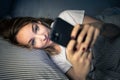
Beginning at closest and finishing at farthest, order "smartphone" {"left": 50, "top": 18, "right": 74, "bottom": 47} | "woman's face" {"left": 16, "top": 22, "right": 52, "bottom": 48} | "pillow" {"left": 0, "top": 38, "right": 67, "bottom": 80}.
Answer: "pillow" {"left": 0, "top": 38, "right": 67, "bottom": 80}, "smartphone" {"left": 50, "top": 18, "right": 74, "bottom": 47}, "woman's face" {"left": 16, "top": 22, "right": 52, "bottom": 48}

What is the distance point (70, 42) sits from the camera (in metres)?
0.96

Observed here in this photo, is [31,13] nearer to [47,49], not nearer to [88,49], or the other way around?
[47,49]

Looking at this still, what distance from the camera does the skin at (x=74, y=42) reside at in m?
0.97

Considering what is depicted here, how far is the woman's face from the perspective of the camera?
110 centimetres

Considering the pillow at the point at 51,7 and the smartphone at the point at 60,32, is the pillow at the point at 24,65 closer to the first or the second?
the smartphone at the point at 60,32

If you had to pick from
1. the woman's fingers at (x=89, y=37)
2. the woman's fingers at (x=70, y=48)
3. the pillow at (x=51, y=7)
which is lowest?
the woman's fingers at (x=70, y=48)

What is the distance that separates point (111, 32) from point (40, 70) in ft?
1.01

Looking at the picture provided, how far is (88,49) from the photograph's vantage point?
99 centimetres

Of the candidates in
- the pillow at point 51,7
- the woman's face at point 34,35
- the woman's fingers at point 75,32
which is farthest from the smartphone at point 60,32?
the pillow at point 51,7

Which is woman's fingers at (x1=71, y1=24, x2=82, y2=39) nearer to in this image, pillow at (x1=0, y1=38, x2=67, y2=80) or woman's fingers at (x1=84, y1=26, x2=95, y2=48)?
woman's fingers at (x1=84, y1=26, x2=95, y2=48)

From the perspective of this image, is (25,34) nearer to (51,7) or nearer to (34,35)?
(34,35)

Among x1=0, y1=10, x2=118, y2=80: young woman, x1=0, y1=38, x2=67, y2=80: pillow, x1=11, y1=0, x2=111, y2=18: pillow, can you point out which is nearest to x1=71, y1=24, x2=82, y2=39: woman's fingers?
x1=0, y1=10, x2=118, y2=80: young woman

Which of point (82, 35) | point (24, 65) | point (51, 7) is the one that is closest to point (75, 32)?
point (82, 35)

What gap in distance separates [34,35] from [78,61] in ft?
0.81
